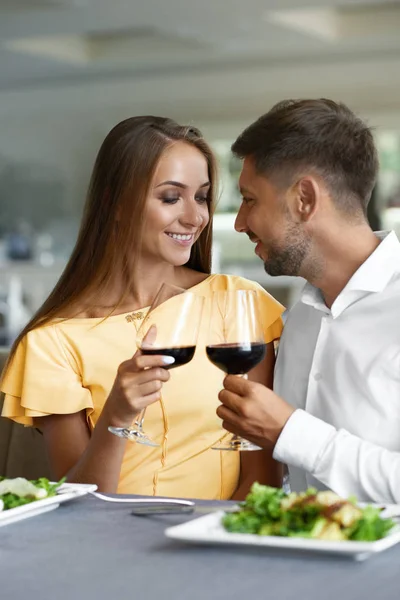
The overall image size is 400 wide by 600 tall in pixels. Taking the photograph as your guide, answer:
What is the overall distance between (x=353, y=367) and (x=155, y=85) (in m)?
8.64

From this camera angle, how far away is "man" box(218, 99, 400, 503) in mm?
1950

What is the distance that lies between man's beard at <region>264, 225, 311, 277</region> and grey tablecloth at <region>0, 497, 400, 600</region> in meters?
0.70

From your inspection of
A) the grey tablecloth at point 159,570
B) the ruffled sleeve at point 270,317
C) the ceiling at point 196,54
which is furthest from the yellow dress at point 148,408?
the ceiling at point 196,54

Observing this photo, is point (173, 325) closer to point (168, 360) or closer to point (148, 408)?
point (168, 360)

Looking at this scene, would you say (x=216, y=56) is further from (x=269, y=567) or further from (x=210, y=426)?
(x=269, y=567)

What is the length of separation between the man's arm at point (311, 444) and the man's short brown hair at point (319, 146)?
49cm

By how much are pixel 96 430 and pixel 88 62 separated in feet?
25.9

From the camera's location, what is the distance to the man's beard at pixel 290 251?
200 centimetres

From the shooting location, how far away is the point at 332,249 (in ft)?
6.60

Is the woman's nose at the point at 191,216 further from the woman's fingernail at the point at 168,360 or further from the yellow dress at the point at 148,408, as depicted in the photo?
the woman's fingernail at the point at 168,360

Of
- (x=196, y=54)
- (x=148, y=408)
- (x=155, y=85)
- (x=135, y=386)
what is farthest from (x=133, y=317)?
(x=155, y=85)

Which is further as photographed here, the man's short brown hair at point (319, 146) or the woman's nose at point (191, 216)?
the woman's nose at point (191, 216)

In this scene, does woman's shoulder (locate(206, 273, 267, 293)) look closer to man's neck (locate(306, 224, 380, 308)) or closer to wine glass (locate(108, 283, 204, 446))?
man's neck (locate(306, 224, 380, 308))

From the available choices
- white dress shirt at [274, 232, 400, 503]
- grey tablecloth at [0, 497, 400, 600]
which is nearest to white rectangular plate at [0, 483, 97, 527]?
grey tablecloth at [0, 497, 400, 600]
